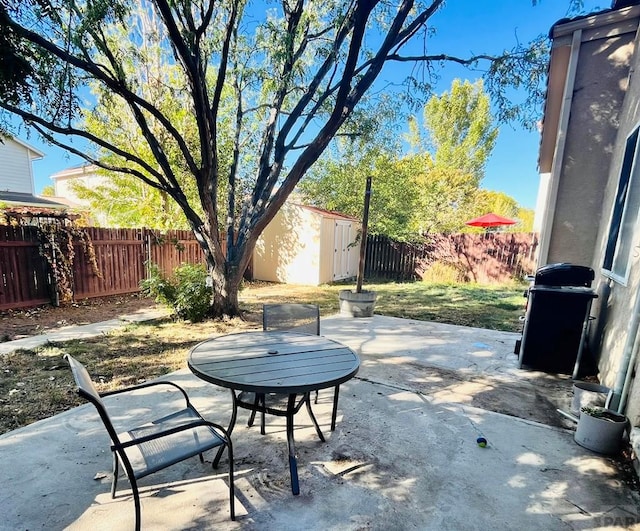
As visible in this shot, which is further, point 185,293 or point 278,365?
point 185,293

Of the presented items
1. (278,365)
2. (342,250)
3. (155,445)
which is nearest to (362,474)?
(278,365)

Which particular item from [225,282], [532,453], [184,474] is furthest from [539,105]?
[184,474]

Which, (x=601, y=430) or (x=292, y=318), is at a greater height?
(x=292, y=318)

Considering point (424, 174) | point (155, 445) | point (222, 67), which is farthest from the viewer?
point (424, 174)

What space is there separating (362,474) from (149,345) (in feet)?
11.4

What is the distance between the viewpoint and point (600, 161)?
4.34 m

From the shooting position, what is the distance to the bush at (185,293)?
17.8ft

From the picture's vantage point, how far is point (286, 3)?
5059mm

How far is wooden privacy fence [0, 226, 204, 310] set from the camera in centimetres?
564

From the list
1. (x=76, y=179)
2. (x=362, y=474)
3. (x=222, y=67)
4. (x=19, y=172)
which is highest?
(x=222, y=67)

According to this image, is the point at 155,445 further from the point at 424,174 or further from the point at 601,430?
the point at 424,174

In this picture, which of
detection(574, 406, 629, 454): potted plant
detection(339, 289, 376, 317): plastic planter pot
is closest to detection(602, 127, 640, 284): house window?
detection(574, 406, 629, 454): potted plant

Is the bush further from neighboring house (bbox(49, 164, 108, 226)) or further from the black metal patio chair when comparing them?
neighboring house (bbox(49, 164, 108, 226))

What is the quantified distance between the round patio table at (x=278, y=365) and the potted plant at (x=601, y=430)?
181 cm
